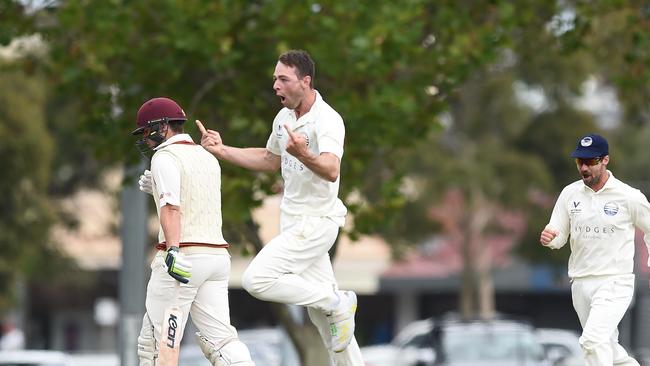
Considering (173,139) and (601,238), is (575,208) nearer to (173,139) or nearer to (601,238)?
(601,238)

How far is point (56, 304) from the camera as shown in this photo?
191 feet

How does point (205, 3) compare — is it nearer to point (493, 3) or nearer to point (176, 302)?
point (493, 3)

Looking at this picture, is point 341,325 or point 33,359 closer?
point 341,325

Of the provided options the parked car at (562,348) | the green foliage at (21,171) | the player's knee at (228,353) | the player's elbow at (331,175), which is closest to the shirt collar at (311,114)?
the player's elbow at (331,175)

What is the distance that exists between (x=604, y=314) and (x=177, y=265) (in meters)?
3.34

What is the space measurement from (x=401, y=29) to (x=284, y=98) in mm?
8858

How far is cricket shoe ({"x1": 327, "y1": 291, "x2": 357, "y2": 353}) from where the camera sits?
1103 centimetres

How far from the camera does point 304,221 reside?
11.0 m

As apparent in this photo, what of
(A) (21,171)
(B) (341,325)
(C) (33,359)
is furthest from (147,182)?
(A) (21,171)

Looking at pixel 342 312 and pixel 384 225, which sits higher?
pixel 384 225

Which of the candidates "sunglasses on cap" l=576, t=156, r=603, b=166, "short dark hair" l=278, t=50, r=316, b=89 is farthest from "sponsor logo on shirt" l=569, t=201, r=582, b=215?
"short dark hair" l=278, t=50, r=316, b=89

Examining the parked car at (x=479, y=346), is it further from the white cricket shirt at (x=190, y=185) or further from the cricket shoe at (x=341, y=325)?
the white cricket shirt at (x=190, y=185)

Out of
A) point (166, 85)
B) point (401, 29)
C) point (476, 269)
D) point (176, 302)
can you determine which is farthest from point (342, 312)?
point (476, 269)

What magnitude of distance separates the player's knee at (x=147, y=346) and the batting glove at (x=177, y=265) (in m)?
0.68
